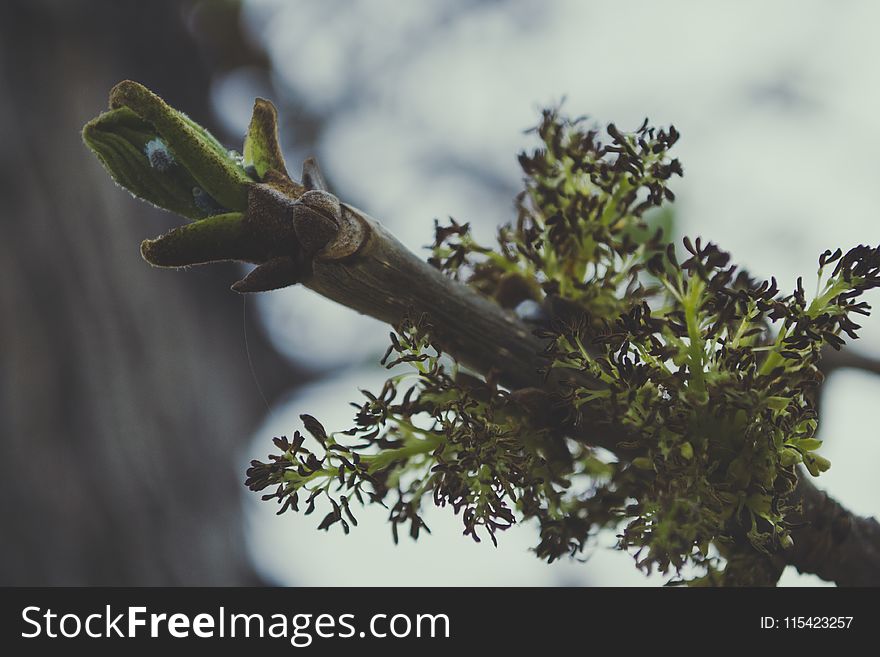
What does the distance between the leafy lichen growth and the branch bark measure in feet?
0.07

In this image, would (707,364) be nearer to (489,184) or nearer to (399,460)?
(399,460)

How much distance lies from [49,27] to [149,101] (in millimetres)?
2870

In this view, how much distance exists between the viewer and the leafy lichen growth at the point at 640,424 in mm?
593

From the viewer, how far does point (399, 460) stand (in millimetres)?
676

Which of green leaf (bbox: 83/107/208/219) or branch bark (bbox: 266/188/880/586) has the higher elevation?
green leaf (bbox: 83/107/208/219)

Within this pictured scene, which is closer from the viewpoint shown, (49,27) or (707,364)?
(707,364)

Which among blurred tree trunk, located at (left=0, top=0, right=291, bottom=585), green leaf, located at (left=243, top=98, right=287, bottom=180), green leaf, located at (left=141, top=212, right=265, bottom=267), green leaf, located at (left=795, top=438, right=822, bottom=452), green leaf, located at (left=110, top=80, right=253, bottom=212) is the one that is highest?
blurred tree trunk, located at (left=0, top=0, right=291, bottom=585)

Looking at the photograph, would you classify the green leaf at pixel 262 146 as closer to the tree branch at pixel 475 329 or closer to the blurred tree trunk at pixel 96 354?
the tree branch at pixel 475 329

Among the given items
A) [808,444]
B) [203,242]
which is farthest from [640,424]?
[203,242]

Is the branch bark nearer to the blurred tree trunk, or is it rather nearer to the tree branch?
the tree branch

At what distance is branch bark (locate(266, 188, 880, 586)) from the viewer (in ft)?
1.91

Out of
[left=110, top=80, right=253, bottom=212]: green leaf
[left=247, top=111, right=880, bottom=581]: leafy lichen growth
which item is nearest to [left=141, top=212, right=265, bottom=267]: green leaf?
[left=110, top=80, right=253, bottom=212]: green leaf

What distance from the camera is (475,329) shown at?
25.9 inches
